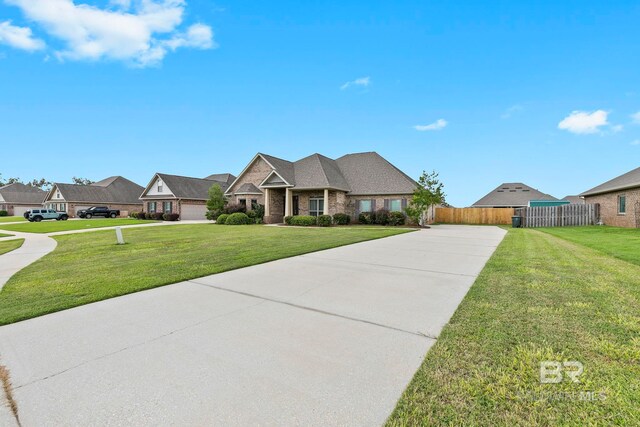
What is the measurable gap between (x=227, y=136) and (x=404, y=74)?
781 inches

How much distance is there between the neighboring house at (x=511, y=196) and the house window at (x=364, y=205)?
2289 centimetres

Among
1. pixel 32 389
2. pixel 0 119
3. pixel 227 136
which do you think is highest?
pixel 0 119

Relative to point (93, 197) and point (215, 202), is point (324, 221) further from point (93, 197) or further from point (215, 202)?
point (93, 197)

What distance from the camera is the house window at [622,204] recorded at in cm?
2006

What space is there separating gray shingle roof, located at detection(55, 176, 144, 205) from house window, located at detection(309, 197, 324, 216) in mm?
36644

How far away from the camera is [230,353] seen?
2.92 meters

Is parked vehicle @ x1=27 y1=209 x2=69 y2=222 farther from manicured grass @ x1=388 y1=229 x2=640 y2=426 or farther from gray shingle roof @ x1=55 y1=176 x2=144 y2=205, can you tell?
manicured grass @ x1=388 y1=229 x2=640 y2=426

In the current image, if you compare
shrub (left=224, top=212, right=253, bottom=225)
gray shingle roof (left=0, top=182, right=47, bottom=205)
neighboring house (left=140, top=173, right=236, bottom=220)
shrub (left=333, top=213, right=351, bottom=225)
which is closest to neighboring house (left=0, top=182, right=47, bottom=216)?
gray shingle roof (left=0, top=182, right=47, bottom=205)

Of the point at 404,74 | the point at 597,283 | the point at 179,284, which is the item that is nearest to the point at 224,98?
the point at 404,74

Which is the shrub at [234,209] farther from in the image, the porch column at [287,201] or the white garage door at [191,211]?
the white garage door at [191,211]

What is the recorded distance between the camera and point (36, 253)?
10.2 meters

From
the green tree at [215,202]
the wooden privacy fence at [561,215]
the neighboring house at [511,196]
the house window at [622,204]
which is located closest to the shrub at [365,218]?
the wooden privacy fence at [561,215]

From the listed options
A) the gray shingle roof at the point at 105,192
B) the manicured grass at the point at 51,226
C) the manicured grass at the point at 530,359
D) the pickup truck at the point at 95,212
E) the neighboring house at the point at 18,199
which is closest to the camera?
the manicured grass at the point at 530,359

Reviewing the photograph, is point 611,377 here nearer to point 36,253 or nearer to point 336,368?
point 336,368
